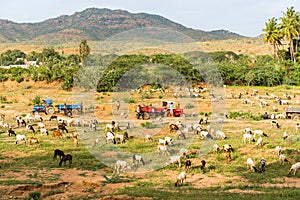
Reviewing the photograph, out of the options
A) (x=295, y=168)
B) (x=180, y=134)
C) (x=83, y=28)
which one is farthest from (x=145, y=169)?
(x=83, y=28)

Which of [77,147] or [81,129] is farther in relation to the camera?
[81,129]

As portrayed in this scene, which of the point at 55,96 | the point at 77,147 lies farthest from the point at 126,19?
the point at 77,147

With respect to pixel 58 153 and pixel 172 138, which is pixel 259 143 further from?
pixel 58 153

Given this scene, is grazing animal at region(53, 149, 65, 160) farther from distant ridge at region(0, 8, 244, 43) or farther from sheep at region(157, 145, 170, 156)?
distant ridge at region(0, 8, 244, 43)

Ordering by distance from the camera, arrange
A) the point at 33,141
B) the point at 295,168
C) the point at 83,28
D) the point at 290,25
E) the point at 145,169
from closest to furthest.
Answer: the point at 295,168 < the point at 145,169 < the point at 33,141 < the point at 290,25 < the point at 83,28

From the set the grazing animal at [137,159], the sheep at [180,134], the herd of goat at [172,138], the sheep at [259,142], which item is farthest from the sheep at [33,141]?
the sheep at [259,142]

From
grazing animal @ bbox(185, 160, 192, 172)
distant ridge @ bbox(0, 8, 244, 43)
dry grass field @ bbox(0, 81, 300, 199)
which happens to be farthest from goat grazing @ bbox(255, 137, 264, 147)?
distant ridge @ bbox(0, 8, 244, 43)

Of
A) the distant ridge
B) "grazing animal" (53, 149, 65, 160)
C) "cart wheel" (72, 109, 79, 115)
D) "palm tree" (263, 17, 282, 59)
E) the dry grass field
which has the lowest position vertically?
the dry grass field

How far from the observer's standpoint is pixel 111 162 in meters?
16.2

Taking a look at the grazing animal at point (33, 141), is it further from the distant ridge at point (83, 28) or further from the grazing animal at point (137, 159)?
the distant ridge at point (83, 28)

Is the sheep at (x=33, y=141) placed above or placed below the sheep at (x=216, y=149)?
above

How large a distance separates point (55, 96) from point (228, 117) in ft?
66.1

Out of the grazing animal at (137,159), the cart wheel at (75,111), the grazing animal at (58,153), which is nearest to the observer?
the grazing animal at (137,159)

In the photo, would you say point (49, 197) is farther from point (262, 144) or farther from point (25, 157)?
point (262, 144)
